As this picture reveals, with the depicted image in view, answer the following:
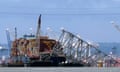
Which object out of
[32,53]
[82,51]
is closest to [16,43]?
[32,53]

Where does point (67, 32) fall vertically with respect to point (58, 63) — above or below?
above

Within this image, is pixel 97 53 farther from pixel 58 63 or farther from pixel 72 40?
pixel 58 63

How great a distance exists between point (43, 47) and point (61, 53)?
15.0 feet

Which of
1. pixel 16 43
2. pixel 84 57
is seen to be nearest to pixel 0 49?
pixel 16 43

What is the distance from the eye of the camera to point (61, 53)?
11281 centimetres

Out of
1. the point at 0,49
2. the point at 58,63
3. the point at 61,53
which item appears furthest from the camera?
the point at 0,49

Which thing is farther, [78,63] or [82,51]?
[82,51]

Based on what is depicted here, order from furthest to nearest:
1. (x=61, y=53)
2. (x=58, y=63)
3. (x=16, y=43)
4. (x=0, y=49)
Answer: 1. (x=0, y=49)
2. (x=16, y=43)
3. (x=61, y=53)
4. (x=58, y=63)

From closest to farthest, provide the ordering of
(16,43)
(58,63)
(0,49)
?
(58,63) < (16,43) < (0,49)

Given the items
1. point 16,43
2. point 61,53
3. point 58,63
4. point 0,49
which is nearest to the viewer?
point 58,63

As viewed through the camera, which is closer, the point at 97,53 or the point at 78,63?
the point at 78,63

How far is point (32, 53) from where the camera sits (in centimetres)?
11650

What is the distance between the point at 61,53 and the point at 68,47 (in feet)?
17.3

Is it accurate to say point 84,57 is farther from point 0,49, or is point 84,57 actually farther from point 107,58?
point 0,49
